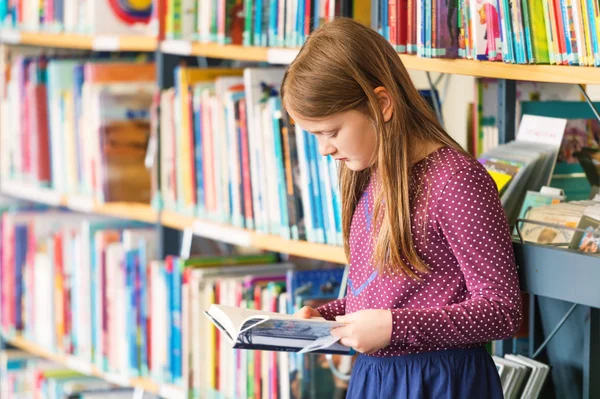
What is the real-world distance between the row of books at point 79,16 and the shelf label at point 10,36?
0.10ft

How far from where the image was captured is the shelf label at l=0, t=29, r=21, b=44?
2828 millimetres

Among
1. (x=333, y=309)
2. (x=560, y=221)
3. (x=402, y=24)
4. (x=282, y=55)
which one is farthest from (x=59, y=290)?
(x=560, y=221)

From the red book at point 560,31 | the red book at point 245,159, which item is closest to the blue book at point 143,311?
the red book at point 245,159

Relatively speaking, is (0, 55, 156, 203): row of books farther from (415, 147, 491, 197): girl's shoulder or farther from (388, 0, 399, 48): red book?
(415, 147, 491, 197): girl's shoulder

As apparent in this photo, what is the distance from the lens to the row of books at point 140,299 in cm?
204

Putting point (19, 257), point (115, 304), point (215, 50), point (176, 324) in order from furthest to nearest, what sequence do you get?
point (19, 257)
point (115, 304)
point (176, 324)
point (215, 50)

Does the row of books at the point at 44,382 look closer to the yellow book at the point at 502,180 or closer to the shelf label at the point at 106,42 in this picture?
the shelf label at the point at 106,42

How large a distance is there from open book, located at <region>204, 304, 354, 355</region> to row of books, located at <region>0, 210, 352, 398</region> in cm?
59

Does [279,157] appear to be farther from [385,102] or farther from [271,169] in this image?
[385,102]

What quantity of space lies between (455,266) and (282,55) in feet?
2.25

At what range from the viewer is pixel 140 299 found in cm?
247

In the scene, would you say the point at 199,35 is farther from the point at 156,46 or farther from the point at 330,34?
the point at 330,34

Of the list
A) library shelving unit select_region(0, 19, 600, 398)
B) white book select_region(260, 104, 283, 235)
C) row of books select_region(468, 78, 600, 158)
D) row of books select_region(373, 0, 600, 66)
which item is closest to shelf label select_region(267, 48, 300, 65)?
library shelving unit select_region(0, 19, 600, 398)

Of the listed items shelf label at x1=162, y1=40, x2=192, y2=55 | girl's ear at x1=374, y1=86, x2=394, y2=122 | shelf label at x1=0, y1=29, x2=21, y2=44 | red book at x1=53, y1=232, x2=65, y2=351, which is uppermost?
shelf label at x1=0, y1=29, x2=21, y2=44
